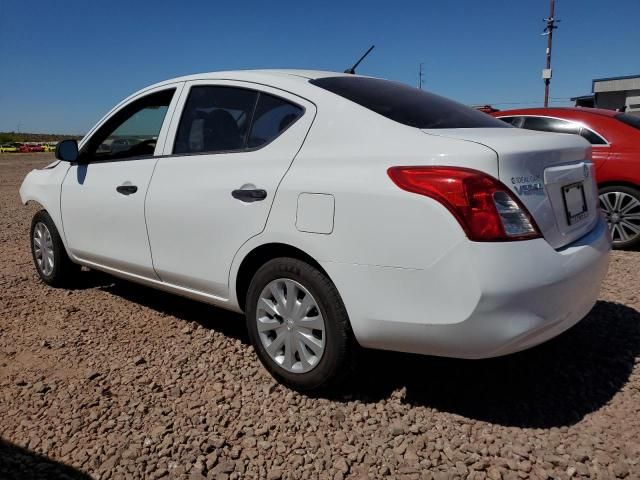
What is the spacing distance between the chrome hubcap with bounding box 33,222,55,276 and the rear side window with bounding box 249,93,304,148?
2.53 meters

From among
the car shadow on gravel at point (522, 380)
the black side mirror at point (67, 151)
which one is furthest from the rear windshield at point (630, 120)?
the black side mirror at point (67, 151)

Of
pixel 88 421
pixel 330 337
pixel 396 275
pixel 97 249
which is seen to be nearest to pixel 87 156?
pixel 97 249

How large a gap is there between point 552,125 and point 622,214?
129 cm

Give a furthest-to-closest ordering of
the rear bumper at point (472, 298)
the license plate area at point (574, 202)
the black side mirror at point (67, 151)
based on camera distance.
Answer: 1. the black side mirror at point (67, 151)
2. the license plate area at point (574, 202)
3. the rear bumper at point (472, 298)

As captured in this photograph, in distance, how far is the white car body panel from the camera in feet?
7.09

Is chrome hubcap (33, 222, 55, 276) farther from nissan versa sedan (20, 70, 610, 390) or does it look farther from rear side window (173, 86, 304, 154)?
rear side window (173, 86, 304, 154)

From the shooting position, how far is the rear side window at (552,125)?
6.05 m

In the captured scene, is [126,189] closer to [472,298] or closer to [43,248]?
[43,248]

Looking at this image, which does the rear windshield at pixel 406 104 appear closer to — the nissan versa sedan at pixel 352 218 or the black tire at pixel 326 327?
the nissan versa sedan at pixel 352 218

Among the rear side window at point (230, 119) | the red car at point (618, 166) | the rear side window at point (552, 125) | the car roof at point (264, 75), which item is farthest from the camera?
the rear side window at point (552, 125)

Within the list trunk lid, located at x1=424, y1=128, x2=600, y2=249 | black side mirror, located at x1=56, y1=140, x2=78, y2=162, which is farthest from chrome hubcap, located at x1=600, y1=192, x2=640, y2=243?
black side mirror, located at x1=56, y1=140, x2=78, y2=162

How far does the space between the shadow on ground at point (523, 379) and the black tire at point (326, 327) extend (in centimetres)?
20

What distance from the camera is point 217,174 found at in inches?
A: 118

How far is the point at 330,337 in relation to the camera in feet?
8.38
